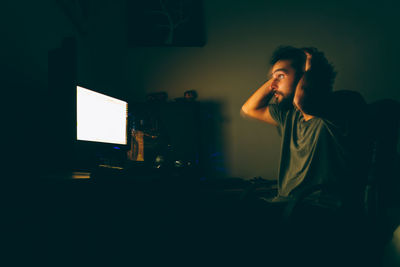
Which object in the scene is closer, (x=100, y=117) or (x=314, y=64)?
(x=100, y=117)

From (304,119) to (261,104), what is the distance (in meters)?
0.35

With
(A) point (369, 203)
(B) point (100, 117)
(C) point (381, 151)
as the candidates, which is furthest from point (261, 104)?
(B) point (100, 117)

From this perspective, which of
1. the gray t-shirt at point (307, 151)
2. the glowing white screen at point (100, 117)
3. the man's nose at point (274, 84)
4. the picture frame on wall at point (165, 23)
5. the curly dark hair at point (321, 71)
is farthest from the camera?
the picture frame on wall at point (165, 23)

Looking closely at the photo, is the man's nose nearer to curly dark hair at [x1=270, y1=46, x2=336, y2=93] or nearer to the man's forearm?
the man's forearm

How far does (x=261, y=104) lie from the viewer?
195 centimetres

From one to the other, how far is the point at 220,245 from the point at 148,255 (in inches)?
17.9

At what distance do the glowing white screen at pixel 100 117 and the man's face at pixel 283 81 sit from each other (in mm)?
1111

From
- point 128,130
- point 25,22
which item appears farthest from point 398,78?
point 25,22

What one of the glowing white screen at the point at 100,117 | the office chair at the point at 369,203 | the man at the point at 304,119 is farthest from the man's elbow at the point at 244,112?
the glowing white screen at the point at 100,117

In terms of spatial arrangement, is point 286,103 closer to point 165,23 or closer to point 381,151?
point 381,151

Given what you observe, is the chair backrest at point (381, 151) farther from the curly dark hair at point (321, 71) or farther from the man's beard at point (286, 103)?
the man's beard at point (286, 103)

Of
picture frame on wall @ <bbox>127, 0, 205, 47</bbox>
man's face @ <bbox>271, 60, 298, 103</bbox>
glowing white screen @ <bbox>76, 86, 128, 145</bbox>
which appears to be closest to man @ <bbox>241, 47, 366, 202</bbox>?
man's face @ <bbox>271, 60, 298, 103</bbox>

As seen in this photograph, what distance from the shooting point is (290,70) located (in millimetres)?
1847

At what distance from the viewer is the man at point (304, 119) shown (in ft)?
5.05
